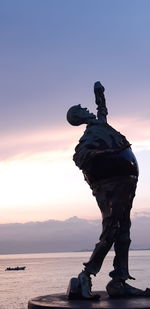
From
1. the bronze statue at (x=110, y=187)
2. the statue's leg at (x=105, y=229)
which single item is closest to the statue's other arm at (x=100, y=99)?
the bronze statue at (x=110, y=187)

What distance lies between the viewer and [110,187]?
10562 millimetres

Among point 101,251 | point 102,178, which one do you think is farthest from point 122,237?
point 102,178

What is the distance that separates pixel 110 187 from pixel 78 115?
1.64 m

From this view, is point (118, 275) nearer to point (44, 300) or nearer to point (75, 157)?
point (44, 300)

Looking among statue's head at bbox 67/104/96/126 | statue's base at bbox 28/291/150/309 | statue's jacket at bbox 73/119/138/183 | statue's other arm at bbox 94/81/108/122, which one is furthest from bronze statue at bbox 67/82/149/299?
statue's other arm at bbox 94/81/108/122

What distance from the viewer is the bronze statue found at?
1045cm

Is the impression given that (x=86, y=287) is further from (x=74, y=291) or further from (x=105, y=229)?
(x=105, y=229)

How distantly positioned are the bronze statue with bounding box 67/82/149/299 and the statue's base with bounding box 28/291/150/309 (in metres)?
0.52

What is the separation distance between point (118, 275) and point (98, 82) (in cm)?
393

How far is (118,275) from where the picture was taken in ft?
35.5

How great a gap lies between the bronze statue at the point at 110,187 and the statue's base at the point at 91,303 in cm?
52

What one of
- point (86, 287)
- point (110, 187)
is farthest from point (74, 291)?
point (110, 187)

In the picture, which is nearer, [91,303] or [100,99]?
[91,303]

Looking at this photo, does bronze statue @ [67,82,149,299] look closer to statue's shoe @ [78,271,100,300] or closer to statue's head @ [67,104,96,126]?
statue's shoe @ [78,271,100,300]
